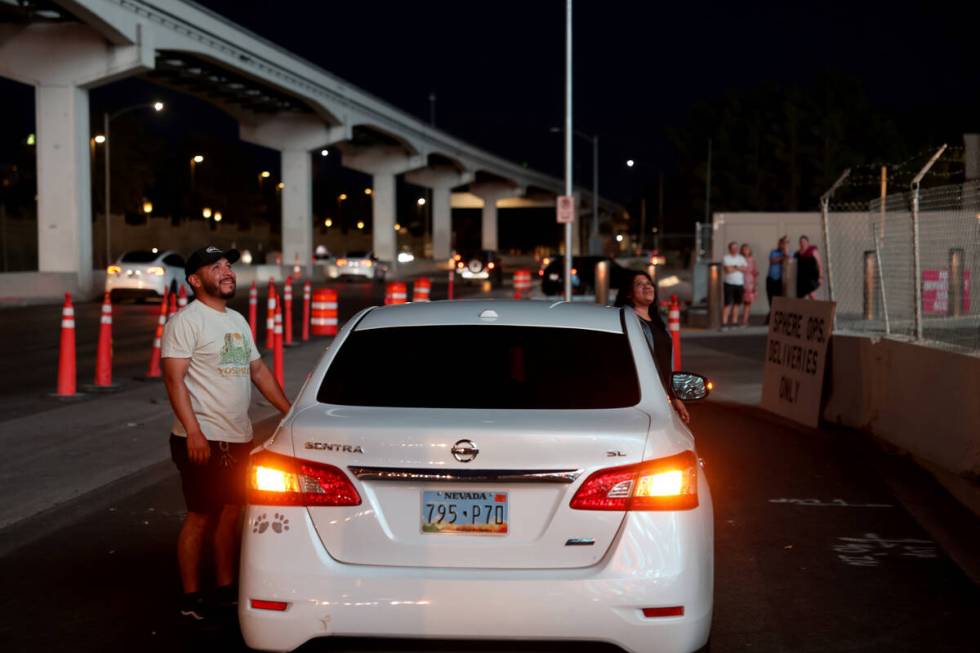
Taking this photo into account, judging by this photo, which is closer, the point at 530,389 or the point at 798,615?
the point at 530,389

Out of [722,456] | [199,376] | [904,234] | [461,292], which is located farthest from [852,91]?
[199,376]

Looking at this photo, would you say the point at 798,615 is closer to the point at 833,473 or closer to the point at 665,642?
the point at 665,642

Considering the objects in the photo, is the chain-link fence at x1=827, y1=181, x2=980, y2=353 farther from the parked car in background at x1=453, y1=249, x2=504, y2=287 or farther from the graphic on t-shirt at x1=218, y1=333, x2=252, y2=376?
the parked car in background at x1=453, y1=249, x2=504, y2=287

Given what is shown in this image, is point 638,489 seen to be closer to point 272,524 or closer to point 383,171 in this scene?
point 272,524

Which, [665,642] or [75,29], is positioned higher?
[75,29]

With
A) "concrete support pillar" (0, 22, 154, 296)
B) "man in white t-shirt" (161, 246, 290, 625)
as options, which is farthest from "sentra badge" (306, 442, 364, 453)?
→ "concrete support pillar" (0, 22, 154, 296)

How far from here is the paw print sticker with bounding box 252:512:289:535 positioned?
443 centimetres

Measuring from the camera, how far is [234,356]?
5.89 m

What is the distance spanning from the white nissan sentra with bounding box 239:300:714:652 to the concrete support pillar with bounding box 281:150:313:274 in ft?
210

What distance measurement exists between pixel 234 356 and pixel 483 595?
2111 millimetres

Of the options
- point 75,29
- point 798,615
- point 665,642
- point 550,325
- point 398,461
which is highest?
point 75,29

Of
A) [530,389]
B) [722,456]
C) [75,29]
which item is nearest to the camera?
[530,389]

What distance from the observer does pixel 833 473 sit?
34.2ft

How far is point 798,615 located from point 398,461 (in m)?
2.71
